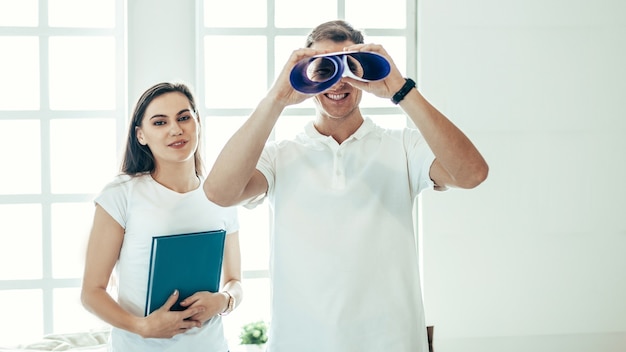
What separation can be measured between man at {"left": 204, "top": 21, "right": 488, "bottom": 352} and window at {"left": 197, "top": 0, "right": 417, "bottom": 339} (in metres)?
1.32

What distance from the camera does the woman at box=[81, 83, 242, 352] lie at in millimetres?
1758

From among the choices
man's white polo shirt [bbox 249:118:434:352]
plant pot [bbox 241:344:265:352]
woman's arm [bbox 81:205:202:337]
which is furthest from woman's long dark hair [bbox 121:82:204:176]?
plant pot [bbox 241:344:265:352]

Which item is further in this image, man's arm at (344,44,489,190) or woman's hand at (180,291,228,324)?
woman's hand at (180,291,228,324)

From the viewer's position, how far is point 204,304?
178 cm

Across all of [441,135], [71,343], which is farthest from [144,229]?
[71,343]

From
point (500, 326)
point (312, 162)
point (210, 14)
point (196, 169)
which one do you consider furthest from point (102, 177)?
point (500, 326)

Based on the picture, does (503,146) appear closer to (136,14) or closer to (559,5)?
(559,5)

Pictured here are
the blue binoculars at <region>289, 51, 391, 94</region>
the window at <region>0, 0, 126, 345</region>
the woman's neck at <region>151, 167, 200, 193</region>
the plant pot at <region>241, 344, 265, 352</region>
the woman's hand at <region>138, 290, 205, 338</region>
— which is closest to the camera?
the blue binoculars at <region>289, 51, 391, 94</region>

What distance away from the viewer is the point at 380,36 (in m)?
2.88

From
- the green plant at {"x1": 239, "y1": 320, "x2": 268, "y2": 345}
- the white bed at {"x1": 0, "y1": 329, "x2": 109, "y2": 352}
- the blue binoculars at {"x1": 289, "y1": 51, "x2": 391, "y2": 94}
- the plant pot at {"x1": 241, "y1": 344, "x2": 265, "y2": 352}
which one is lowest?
the plant pot at {"x1": 241, "y1": 344, "x2": 265, "y2": 352}

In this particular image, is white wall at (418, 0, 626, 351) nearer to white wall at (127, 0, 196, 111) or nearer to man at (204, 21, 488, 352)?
white wall at (127, 0, 196, 111)

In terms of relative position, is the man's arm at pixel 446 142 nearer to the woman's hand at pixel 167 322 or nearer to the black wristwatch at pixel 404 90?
the black wristwatch at pixel 404 90

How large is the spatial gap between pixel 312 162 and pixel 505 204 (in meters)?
1.58

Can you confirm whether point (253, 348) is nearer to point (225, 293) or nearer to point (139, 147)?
point (225, 293)
